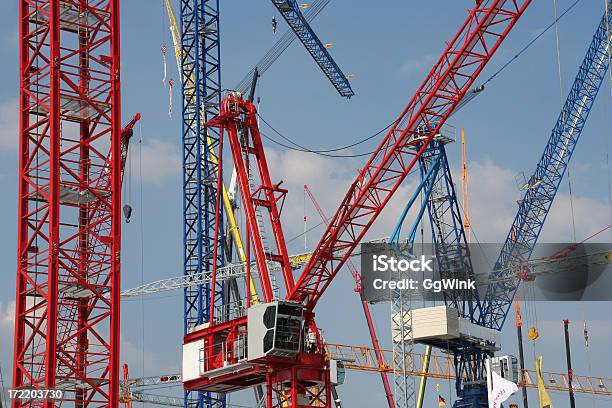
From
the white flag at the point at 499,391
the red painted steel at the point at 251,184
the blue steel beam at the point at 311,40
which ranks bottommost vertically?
the white flag at the point at 499,391

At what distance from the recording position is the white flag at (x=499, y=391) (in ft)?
267

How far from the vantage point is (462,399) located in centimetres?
12550

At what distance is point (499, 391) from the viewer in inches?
3246

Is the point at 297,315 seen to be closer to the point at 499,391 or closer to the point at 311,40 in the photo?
the point at 499,391

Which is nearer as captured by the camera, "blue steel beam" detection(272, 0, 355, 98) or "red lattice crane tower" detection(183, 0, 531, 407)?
"red lattice crane tower" detection(183, 0, 531, 407)

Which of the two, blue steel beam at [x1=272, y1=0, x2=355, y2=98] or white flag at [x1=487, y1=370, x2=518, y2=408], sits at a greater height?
blue steel beam at [x1=272, y1=0, x2=355, y2=98]

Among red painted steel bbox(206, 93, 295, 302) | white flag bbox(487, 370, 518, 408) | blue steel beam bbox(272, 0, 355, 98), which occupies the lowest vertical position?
white flag bbox(487, 370, 518, 408)

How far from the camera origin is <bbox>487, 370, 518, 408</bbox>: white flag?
8138cm

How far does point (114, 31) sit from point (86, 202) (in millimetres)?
10980

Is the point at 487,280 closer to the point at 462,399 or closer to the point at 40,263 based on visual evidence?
the point at 462,399

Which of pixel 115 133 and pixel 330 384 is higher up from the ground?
pixel 115 133

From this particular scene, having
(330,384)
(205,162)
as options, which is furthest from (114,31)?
(205,162)

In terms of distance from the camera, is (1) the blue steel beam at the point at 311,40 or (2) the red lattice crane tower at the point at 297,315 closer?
(2) the red lattice crane tower at the point at 297,315

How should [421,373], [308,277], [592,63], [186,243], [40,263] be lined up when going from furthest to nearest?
[421,373]
[592,63]
[186,243]
[308,277]
[40,263]
